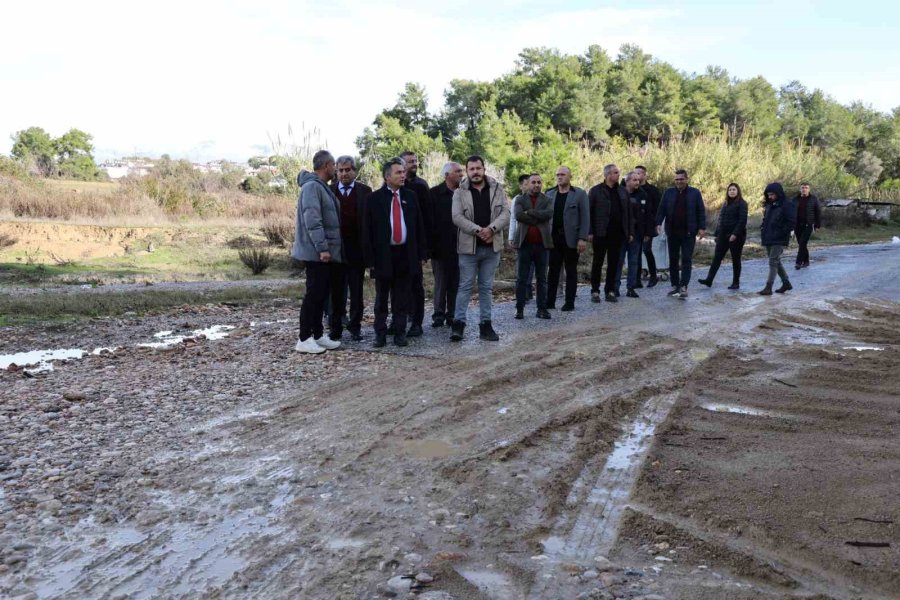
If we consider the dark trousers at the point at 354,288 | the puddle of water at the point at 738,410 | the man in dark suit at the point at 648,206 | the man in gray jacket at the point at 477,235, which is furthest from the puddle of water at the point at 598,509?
the man in dark suit at the point at 648,206

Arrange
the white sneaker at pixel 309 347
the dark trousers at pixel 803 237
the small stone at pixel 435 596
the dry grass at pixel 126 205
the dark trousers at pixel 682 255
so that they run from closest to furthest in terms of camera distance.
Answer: the small stone at pixel 435 596
the white sneaker at pixel 309 347
the dark trousers at pixel 682 255
the dark trousers at pixel 803 237
the dry grass at pixel 126 205

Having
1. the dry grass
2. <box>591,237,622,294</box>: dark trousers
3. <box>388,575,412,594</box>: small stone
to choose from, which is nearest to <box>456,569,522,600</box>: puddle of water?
<box>388,575,412,594</box>: small stone

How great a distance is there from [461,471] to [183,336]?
21.4 ft

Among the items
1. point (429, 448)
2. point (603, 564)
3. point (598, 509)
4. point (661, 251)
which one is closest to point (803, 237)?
point (661, 251)

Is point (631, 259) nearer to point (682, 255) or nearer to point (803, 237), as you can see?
point (682, 255)

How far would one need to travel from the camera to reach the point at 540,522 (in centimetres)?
414

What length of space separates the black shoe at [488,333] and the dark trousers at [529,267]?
1.53 m

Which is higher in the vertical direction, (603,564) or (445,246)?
(445,246)

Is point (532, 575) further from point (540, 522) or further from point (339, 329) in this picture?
point (339, 329)

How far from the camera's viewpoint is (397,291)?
891 centimetres

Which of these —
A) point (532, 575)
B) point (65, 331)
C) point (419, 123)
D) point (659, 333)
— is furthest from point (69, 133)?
point (532, 575)

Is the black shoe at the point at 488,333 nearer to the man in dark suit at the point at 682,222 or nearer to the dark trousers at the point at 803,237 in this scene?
the man in dark suit at the point at 682,222

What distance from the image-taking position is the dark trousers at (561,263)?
11211 mm

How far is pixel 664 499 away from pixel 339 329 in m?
5.49
